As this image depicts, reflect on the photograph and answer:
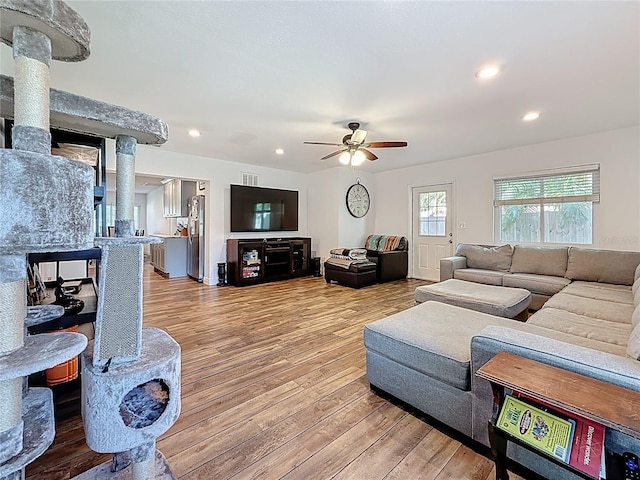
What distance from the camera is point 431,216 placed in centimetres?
602

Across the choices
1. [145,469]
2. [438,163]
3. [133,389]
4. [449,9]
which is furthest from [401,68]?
[438,163]

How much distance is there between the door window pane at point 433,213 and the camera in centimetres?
582

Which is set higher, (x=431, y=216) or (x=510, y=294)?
(x=431, y=216)

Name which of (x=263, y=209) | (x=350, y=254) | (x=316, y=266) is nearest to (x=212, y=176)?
(x=263, y=209)

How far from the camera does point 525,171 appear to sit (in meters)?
4.66

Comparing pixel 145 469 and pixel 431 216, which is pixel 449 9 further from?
pixel 431 216

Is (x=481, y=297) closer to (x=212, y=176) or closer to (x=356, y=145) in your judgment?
(x=356, y=145)

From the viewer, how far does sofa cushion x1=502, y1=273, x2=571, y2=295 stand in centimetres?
353

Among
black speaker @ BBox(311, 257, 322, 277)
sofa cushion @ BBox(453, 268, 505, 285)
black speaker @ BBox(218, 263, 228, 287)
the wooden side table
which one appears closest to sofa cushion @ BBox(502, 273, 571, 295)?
sofa cushion @ BBox(453, 268, 505, 285)

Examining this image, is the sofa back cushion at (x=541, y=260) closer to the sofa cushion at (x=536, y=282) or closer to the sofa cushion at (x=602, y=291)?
the sofa cushion at (x=536, y=282)

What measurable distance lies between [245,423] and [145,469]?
24.6 inches

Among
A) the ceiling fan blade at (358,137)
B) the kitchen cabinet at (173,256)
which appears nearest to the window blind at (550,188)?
the ceiling fan blade at (358,137)

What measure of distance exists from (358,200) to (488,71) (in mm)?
4268

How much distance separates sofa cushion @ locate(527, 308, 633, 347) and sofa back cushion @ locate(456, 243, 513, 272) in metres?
2.07
